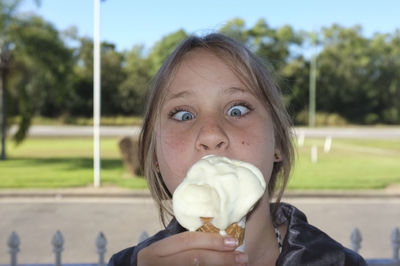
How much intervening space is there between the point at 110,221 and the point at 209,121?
21.5 ft

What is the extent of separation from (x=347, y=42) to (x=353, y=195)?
4540 cm

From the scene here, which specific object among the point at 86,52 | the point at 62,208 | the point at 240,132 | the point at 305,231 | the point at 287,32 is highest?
the point at 287,32

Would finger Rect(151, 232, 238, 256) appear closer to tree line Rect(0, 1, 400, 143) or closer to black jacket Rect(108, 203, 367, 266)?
black jacket Rect(108, 203, 367, 266)

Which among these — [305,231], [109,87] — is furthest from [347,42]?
[305,231]

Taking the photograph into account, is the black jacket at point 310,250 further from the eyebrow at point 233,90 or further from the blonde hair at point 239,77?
the eyebrow at point 233,90

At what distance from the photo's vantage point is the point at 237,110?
152 cm

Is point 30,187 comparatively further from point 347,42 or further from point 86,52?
point 347,42

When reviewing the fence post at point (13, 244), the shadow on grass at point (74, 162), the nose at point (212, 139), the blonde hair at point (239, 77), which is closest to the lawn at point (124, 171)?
the shadow on grass at point (74, 162)

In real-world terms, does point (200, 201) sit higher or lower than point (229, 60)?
lower

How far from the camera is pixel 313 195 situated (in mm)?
9211

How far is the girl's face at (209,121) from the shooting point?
1381 millimetres

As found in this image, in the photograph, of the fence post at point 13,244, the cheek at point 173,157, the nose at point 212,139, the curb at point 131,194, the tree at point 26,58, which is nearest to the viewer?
the nose at point 212,139

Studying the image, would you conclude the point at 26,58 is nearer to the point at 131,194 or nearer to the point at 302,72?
the point at 131,194

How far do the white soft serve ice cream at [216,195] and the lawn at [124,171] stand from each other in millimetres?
7376
